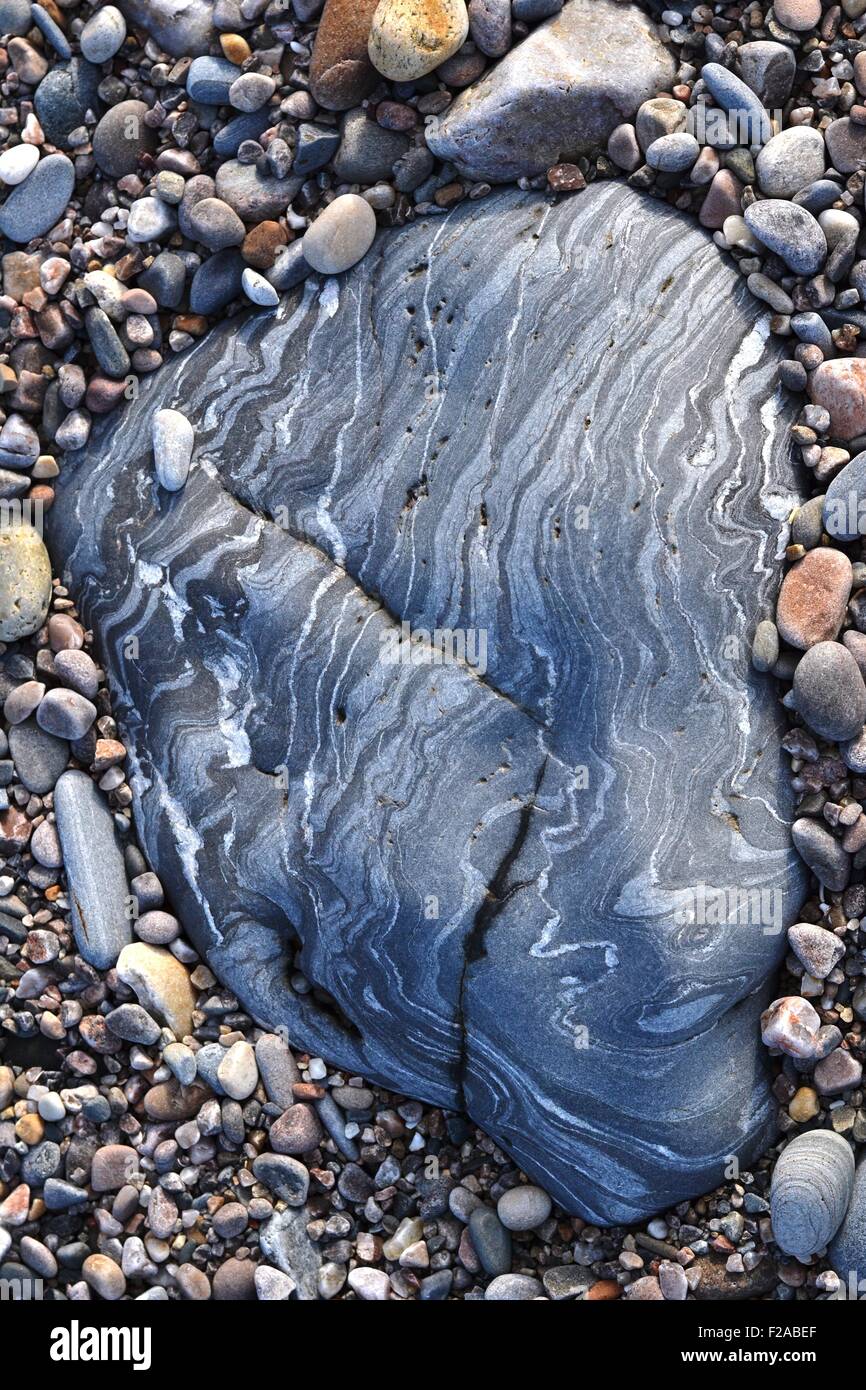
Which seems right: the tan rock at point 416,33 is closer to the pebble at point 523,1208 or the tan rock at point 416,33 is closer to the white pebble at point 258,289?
the white pebble at point 258,289

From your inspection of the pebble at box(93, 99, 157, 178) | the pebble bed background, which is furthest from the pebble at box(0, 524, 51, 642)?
the pebble at box(93, 99, 157, 178)

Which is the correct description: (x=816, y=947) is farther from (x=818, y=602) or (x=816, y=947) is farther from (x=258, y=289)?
(x=258, y=289)

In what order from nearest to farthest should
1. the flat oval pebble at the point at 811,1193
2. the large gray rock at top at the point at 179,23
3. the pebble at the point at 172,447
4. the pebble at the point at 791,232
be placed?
1. the flat oval pebble at the point at 811,1193
2. the pebble at the point at 791,232
3. the pebble at the point at 172,447
4. the large gray rock at top at the point at 179,23

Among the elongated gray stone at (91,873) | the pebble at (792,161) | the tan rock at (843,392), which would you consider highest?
the pebble at (792,161)

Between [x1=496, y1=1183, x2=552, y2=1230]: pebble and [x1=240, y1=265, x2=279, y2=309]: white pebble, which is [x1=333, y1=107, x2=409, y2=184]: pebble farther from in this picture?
[x1=496, y1=1183, x2=552, y2=1230]: pebble

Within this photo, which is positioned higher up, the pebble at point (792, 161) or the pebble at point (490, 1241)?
the pebble at point (792, 161)

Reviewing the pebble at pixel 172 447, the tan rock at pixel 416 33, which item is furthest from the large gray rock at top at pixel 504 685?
the tan rock at pixel 416 33

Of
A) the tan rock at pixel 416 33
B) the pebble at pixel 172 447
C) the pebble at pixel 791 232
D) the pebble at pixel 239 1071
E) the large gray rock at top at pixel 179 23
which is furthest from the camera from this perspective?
the large gray rock at top at pixel 179 23

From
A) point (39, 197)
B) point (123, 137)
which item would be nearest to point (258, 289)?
point (123, 137)
